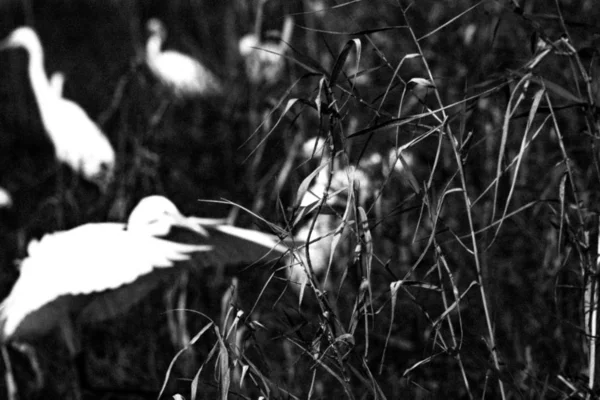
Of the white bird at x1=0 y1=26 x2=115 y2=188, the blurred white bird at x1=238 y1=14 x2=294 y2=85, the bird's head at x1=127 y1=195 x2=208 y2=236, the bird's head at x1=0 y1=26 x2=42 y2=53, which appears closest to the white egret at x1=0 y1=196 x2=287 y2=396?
the bird's head at x1=127 y1=195 x2=208 y2=236

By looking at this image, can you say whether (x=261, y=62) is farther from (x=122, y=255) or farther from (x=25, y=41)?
(x=122, y=255)

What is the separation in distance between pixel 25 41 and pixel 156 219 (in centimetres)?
333

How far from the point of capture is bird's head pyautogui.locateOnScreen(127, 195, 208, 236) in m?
1.87

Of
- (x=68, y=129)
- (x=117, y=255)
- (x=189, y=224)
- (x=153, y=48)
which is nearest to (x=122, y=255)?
(x=117, y=255)

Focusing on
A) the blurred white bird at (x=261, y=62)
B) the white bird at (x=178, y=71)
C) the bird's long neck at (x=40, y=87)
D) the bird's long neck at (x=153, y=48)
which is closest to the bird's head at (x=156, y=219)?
the blurred white bird at (x=261, y=62)

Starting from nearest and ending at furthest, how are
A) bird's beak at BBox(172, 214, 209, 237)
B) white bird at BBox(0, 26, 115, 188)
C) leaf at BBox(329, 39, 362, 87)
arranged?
leaf at BBox(329, 39, 362, 87) < bird's beak at BBox(172, 214, 209, 237) < white bird at BBox(0, 26, 115, 188)

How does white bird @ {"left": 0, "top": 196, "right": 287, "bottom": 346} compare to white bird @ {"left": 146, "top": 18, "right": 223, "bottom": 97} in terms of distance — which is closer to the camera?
white bird @ {"left": 0, "top": 196, "right": 287, "bottom": 346}

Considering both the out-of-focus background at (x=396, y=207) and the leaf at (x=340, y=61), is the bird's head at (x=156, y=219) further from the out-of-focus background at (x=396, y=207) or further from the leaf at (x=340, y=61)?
the leaf at (x=340, y=61)

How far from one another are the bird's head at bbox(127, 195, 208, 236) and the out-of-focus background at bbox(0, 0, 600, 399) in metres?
0.17

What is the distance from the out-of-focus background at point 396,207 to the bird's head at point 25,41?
677 mm

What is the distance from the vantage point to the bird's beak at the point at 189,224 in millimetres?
1845

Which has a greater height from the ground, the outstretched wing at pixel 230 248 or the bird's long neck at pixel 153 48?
the bird's long neck at pixel 153 48

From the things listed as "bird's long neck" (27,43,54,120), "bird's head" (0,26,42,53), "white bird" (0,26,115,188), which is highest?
"bird's head" (0,26,42,53)

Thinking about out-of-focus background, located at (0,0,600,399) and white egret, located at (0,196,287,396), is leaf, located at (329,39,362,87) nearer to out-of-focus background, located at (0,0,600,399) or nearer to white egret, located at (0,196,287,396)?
out-of-focus background, located at (0,0,600,399)
